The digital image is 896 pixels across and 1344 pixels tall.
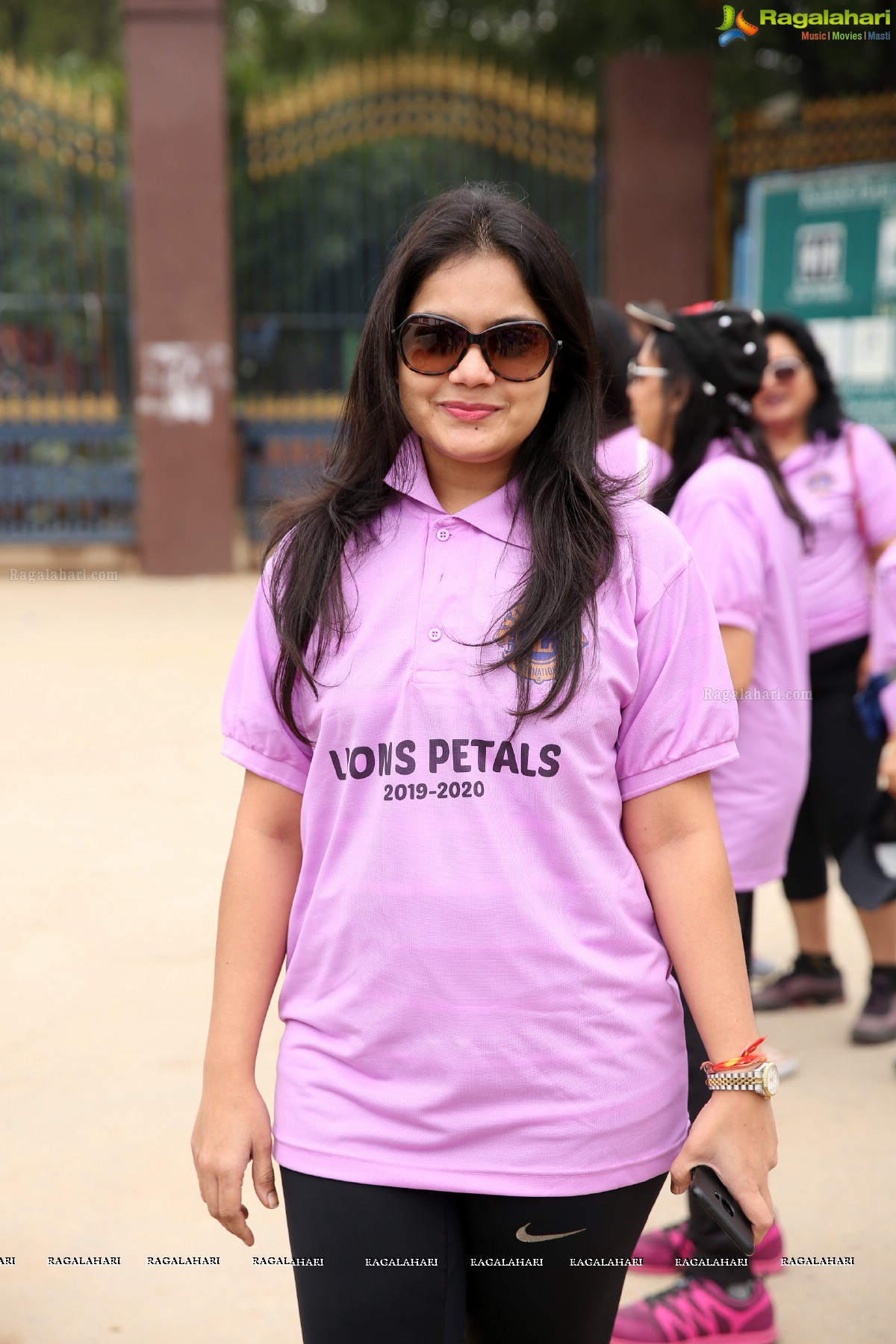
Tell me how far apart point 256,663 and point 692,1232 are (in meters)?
1.60

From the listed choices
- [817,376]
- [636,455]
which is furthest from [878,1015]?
[636,455]

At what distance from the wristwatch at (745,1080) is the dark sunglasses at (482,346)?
2.66ft

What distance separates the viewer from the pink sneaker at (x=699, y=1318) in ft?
8.43

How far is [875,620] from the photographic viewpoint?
3.71m

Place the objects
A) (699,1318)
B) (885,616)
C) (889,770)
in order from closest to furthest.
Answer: (699,1318)
(889,770)
(885,616)

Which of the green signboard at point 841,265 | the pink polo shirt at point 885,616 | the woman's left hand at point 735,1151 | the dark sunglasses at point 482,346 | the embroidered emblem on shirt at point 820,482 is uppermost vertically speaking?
the green signboard at point 841,265

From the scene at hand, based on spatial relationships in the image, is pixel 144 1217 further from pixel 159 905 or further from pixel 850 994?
pixel 850 994

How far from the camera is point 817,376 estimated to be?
12.9 ft

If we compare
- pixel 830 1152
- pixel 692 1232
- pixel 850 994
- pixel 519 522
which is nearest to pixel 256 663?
pixel 519 522

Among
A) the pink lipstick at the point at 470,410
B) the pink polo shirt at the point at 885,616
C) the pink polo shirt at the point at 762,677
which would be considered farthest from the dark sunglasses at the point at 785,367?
the pink lipstick at the point at 470,410

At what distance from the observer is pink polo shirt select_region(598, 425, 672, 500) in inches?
105

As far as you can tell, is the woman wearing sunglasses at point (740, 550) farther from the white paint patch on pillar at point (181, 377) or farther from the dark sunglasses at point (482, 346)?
the white paint patch on pillar at point (181, 377)

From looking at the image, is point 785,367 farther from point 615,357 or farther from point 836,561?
point 615,357

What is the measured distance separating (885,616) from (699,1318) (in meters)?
1.83
